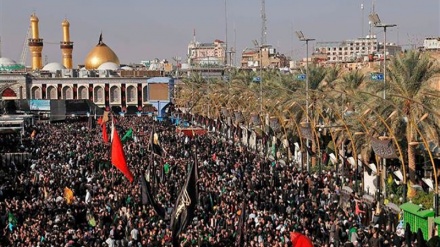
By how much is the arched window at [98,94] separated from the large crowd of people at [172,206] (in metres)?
69.3

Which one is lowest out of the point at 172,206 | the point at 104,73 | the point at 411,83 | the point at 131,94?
the point at 172,206

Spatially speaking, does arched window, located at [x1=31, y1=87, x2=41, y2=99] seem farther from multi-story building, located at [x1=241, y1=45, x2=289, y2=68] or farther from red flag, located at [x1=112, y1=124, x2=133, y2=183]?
red flag, located at [x1=112, y1=124, x2=133, y2=183]

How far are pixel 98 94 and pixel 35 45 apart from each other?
2207 cm

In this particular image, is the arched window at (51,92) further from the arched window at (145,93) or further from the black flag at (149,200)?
the black flag at (149,200)

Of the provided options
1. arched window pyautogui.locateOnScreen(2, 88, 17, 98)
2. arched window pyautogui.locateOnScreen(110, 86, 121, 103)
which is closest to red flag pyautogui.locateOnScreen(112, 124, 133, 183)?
arched window pyautogui.locateOnScreen(2, 88, 17, 98)

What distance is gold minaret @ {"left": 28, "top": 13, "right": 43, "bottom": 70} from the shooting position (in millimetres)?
117750

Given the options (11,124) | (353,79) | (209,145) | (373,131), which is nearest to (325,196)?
(373,131)

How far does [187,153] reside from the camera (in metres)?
36.0

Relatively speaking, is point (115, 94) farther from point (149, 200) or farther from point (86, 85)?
point (149, 200)

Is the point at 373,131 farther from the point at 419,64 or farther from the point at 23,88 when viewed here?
the point at 23,88

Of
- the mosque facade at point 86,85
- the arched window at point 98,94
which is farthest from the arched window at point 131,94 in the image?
the arched window at point 98,94

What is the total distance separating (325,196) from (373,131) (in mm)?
3172

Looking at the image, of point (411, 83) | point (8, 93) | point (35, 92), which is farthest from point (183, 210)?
point (35, 92)

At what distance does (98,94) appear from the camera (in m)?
102
